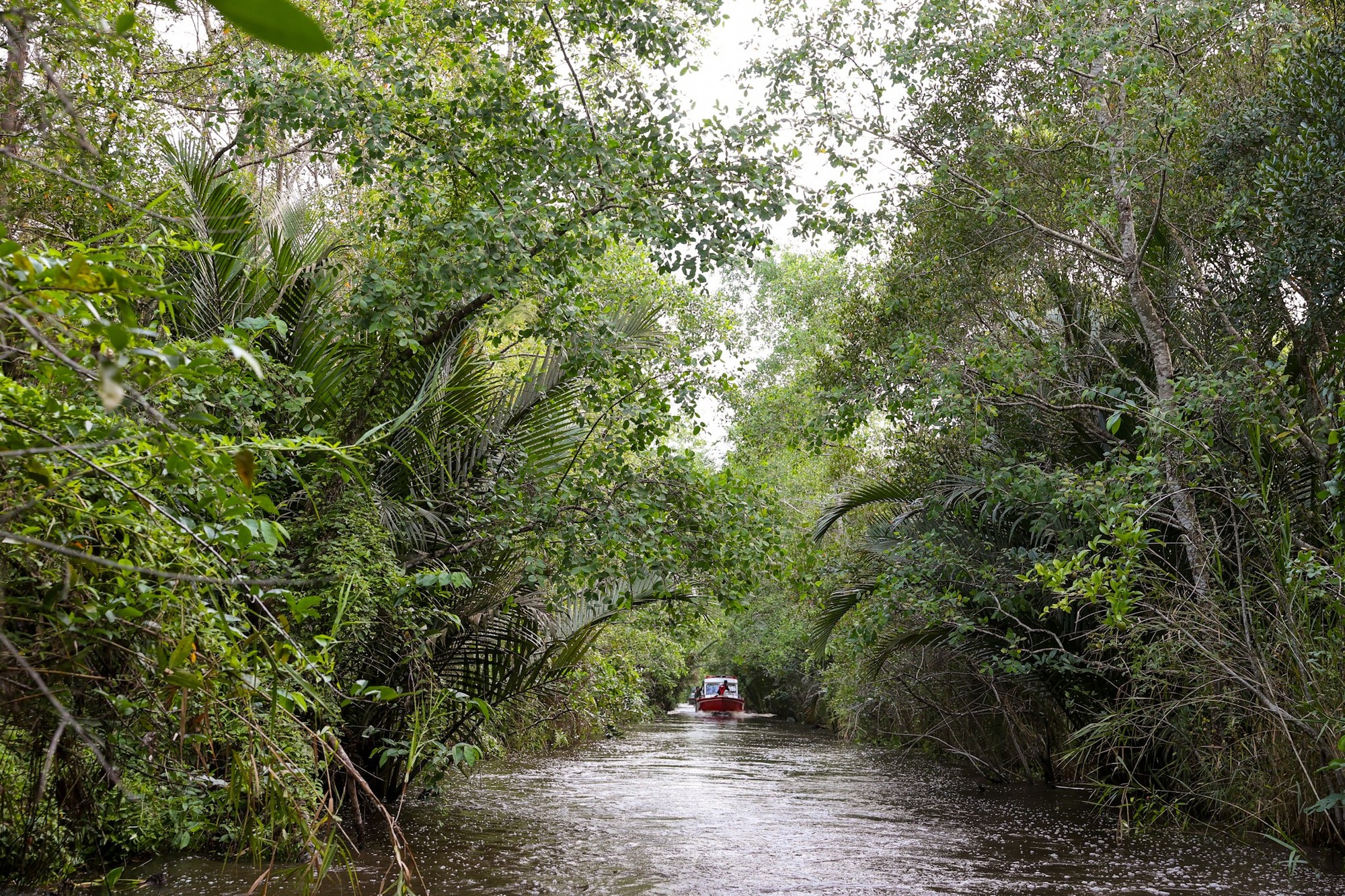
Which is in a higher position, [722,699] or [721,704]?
[722,699]

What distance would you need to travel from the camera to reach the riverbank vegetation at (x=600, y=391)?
11.3 ft

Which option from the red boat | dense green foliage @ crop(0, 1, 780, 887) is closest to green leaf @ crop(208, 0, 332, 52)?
dense green foliage @ crop(0, 1, 780, 887)

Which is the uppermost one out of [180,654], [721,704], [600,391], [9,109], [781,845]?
[9,109]

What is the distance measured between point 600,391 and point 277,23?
6209 mm

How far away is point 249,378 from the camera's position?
4.84 m

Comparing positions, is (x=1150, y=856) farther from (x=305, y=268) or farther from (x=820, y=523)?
(x=305, y=268)

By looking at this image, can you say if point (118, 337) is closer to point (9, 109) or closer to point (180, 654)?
point (180, 654)

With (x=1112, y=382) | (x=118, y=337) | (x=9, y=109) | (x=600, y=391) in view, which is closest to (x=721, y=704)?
(x=1112, y=382)

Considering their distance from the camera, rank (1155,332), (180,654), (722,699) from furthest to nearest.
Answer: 1. (722,699)
2. (1155,332)
3. (180,654)

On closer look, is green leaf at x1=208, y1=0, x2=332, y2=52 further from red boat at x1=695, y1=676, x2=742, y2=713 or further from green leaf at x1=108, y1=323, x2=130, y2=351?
red boat at x1=695, y1=676, x2=742, y2=713

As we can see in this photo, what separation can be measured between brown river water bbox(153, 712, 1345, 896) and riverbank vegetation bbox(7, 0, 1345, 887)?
0.54m

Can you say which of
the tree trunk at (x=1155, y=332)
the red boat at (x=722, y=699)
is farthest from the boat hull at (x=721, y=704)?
the tree trunk at (x=1155, y=332)

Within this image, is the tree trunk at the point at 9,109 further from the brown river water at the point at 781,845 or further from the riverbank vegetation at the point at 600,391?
the brown river water at the point at 781,845

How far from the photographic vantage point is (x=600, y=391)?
6.73 m
